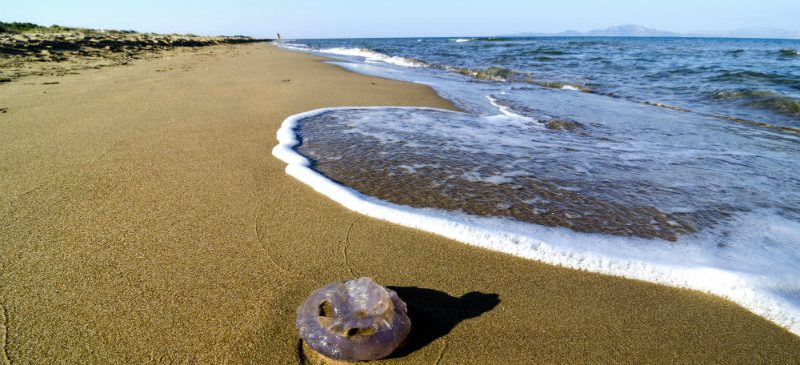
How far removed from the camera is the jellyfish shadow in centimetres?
142

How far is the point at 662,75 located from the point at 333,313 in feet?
37.8

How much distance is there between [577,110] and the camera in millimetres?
5938

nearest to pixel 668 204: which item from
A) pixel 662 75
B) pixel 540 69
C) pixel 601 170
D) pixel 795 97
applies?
pixel 601 170

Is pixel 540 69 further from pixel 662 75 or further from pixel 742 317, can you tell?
pixel 742 317

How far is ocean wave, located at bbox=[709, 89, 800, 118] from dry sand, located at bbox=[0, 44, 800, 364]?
22.0ft

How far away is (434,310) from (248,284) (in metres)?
0.79

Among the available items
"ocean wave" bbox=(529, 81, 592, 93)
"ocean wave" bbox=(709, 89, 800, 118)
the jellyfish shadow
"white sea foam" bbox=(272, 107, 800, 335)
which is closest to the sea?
"white sea foam" bbox=(272, 107, 800, 335)

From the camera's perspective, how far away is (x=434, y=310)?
1.56m

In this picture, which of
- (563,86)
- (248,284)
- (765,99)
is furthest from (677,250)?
(563,86)

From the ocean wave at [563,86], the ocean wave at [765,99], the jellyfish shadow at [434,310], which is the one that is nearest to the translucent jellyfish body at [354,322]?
the jellyfish shadow at [434,310]

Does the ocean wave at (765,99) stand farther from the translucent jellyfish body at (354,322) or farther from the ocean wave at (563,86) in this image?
the translucent jellyfish body at (354,322)

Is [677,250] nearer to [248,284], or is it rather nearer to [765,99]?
[248,284]

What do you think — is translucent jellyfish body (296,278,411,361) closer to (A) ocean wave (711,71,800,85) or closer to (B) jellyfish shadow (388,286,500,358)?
(B) jellyfish shadow (388,286,500,358)

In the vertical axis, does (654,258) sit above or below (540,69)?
below
